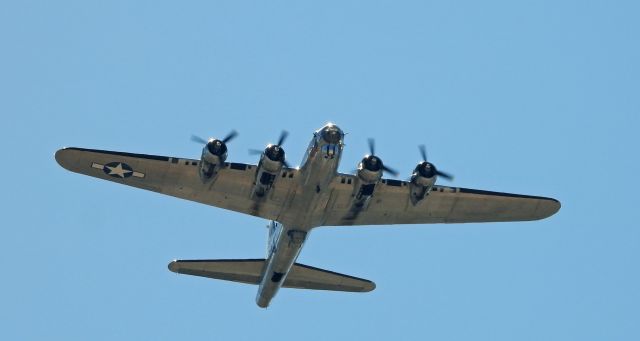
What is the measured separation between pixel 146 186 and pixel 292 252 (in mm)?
6553

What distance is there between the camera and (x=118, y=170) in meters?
40.0

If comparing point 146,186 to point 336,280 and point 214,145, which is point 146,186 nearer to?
point 214,145

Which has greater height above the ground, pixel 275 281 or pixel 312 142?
pixel 312 142

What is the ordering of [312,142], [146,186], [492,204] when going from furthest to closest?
[492,204] < [146,186] < [312,142]

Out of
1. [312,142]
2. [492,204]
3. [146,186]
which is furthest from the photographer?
[492,204]

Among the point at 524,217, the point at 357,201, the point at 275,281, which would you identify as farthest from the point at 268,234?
the point at 524,217

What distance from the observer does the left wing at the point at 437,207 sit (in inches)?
1652

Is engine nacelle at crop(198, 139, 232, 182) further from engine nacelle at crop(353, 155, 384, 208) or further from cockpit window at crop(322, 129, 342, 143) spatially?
engine nacelle at crop(353, 155, 384, 208)

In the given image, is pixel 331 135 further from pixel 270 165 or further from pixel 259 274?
pixel 259 274

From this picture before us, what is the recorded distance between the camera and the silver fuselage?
37.8m

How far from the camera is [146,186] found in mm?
40875

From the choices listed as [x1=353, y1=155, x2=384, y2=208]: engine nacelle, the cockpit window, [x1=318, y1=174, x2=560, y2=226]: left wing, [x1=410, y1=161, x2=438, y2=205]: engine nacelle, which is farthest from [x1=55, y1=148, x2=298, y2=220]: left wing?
[x1=410, y1=161, x2=438, y2=205]: engine nacelle

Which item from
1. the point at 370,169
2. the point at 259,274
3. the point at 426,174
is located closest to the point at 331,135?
the point at 370,169

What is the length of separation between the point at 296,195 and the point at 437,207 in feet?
21.0
